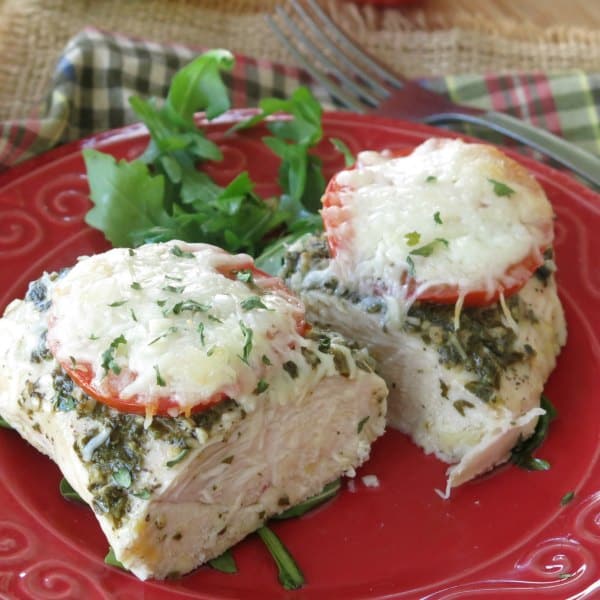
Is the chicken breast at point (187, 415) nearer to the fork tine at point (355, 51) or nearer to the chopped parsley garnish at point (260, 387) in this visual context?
the chopped parsley garnish at point (260, 387)

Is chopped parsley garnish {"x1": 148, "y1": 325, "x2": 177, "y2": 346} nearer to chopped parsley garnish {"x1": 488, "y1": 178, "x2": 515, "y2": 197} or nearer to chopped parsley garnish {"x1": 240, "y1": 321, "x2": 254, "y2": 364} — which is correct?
chopped parsley garnish {"x1": 240, "y1": 321, "x2": 254, "y2": 364}

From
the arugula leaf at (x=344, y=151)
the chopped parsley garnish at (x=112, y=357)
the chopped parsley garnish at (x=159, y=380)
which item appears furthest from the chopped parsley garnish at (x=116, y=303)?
the arugula leaf at (x=344, y=151)

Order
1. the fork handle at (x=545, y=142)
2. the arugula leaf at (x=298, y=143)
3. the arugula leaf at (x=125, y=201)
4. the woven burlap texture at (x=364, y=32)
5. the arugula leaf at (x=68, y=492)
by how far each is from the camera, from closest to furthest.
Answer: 1. the arugula leaf at (x=68, y=492)
2. the arugula leaf at (x=125, y=201)
3. the arugula leaf at (x=298, y=143)
4. the fork handle at (x=545, y=142)
5. the woven burlap texture at (x=364, y=32)

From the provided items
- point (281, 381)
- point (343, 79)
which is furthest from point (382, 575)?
point (343, 79)

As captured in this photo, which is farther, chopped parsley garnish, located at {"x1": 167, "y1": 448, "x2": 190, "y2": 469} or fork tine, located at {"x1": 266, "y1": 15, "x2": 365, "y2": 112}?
fork tine, located at {"x1": 266, "y1": 15, "x2": 365, "y2": 112}

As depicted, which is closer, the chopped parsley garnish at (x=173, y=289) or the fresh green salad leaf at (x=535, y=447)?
the chopped parsley garnish at (x=173, y=289)

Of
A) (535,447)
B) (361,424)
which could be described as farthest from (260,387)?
(535,447)

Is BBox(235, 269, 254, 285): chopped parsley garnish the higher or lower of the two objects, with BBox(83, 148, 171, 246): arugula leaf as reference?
higher

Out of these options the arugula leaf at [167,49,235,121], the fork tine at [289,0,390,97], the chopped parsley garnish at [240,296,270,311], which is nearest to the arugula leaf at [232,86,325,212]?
the arugula leaf at [167,49,235,121]
